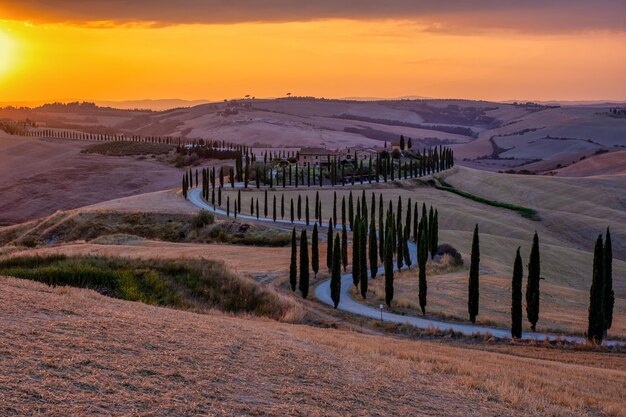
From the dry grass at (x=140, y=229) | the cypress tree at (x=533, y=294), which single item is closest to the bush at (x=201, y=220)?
the dry grass at (x=140, y=229)

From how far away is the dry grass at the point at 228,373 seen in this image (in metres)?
17.3

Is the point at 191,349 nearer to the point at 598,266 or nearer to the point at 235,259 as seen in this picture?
the point at 598,266

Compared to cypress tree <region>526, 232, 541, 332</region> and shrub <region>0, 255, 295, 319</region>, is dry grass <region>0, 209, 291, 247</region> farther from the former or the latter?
cypress tree <region>526, 232, 541, 332</region>

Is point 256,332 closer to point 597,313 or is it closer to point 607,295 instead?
point 597,313

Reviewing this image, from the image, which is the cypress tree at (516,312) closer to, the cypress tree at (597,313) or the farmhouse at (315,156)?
the cypress tree at (597,313)

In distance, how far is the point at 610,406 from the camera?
2278 centimetres

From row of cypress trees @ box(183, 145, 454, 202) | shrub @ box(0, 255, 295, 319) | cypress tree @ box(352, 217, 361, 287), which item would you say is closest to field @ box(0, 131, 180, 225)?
row of cypress trees @ box(183, 145, 454, 202)

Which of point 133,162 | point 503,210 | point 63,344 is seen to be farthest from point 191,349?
point 133,162

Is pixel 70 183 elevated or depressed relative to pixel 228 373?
depressed

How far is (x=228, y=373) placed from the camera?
67.3ft

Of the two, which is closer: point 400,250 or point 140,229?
point 400,250

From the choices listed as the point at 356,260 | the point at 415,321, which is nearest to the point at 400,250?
the point at 356,260

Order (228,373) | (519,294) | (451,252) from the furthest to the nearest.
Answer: (451,252)
(519,294)
(228,373)

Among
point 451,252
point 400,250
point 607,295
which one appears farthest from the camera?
point 451,252
